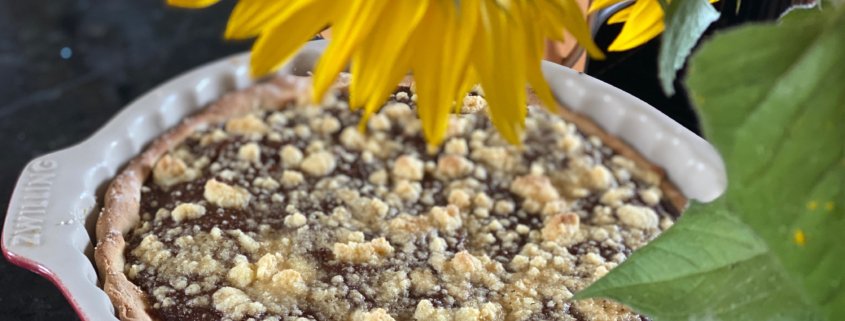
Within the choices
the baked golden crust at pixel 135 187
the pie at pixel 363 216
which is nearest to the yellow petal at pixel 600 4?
the pie at pixel 363 216

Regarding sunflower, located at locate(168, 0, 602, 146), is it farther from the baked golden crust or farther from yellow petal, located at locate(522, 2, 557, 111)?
the baked golden crust

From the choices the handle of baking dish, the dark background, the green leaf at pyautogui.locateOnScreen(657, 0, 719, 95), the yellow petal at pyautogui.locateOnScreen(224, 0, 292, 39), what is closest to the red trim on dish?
the handle of baking dish

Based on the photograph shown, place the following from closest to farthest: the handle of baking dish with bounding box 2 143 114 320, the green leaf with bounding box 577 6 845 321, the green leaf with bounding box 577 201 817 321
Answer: the green leaf with bounding box 577 6 845 321
the green leaf with bounding box 577 201 817 321
the handle of baking dish with bounding box 2 143 114 320

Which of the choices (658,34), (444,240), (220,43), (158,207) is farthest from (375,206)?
(220,43)

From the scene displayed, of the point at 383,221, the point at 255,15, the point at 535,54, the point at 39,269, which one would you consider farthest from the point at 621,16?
the point at 39,269

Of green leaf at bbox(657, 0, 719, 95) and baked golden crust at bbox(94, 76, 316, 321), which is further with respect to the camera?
baked golden crust at bbox(94, 76, 316, 321)

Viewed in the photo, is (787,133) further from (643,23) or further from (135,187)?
(135,187)
